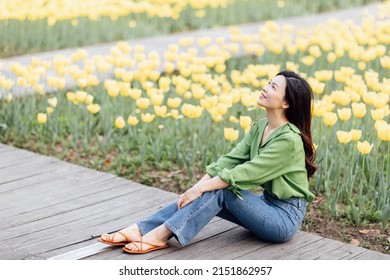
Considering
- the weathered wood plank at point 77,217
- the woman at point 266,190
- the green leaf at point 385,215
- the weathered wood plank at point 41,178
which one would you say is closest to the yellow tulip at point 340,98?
the green leaf at point 385,215

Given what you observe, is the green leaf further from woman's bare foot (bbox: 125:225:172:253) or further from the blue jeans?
woman's bare foot (bbox: 125:225:172:253)

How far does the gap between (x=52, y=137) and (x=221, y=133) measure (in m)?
1.29

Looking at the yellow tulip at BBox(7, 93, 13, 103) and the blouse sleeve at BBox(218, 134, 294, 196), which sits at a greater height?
the yellow tulip at BBox(7, 93, 13, 103)

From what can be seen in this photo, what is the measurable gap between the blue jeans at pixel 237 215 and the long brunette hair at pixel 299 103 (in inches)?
13.0

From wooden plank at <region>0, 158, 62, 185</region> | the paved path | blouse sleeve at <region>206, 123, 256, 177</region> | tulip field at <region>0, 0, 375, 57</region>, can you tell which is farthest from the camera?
tulip field at <region>0, 0, 375, 57</region>

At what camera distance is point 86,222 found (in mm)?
4629

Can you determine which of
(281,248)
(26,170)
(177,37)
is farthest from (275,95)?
(177,37)

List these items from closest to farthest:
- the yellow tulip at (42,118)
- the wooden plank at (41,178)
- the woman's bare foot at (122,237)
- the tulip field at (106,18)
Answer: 1. the woman's bare foot at (122,237)
2. the wooden plank at (41,178)
3. the yellow tulip at (42,118)
4. the tulip field at (106,18)

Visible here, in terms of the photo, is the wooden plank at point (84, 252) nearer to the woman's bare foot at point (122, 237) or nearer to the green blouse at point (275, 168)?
the woman's bare foot at point (122, 237)

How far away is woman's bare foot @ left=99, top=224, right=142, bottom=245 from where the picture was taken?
422 cm

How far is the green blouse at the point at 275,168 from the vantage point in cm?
413

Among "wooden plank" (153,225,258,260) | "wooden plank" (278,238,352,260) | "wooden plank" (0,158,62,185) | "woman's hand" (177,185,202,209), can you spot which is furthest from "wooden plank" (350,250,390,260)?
"wooden plank" (0,158,62,185)

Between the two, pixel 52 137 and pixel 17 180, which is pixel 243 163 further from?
pixel 52 137
